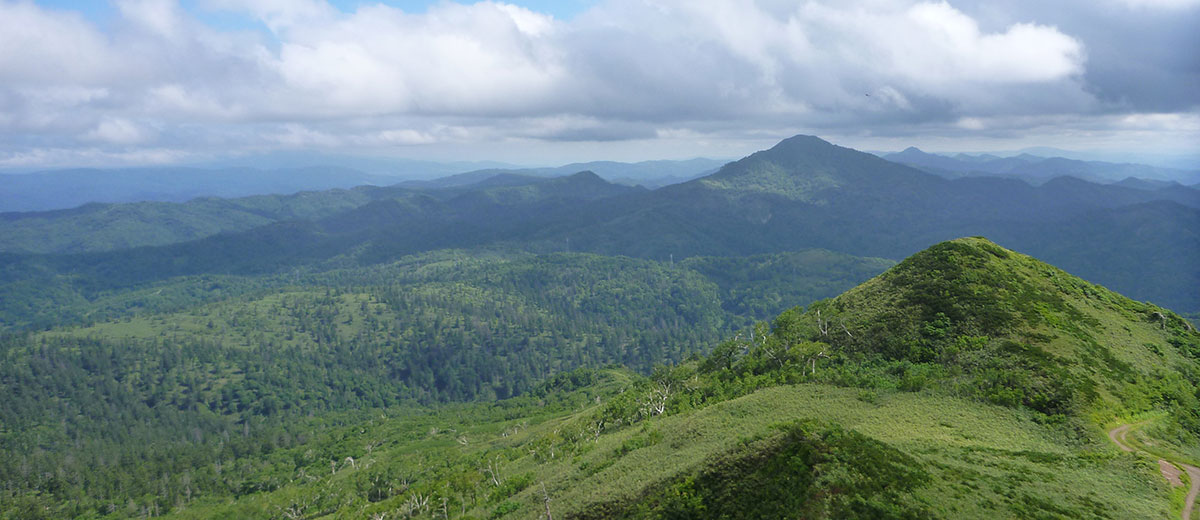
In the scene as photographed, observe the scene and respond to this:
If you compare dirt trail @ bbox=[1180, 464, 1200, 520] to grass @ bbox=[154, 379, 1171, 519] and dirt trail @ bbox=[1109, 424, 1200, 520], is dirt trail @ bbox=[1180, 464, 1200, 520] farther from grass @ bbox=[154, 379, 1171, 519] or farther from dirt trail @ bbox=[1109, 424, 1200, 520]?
grass @ bbox=[154, 379, 1171, 519]

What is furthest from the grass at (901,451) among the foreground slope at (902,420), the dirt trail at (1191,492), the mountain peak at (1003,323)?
the mountain peak at (1003,323)

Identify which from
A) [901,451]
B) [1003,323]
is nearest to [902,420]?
[901,451]

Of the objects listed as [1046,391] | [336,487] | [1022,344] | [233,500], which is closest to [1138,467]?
[1046,391]

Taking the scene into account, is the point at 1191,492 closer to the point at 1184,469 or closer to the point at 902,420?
the point at 1184,469

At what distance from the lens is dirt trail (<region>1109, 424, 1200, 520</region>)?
164 ft

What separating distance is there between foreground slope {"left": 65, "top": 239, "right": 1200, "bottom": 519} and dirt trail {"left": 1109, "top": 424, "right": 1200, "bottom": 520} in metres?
1.05

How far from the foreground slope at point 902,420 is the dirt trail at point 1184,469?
1051mm

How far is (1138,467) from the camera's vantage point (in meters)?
55.2

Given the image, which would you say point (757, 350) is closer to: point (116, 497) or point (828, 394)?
point (828, 394)

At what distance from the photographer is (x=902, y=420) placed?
69562 millimetres

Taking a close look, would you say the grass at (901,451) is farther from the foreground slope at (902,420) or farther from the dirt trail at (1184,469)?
the dirt trail at (1184,469)

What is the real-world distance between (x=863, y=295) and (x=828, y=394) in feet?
110

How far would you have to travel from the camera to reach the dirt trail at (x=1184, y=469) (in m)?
50.0

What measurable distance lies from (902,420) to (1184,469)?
2393cm
